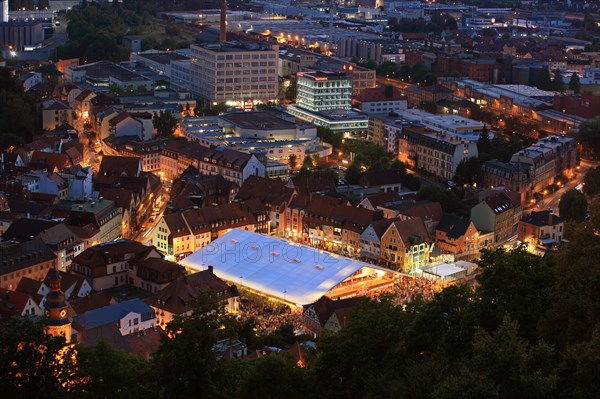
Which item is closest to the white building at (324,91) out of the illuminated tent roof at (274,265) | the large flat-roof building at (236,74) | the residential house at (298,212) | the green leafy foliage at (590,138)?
the large flat-roof building at (236,74)

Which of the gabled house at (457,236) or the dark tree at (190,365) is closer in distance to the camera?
the dark tree at (190,365)

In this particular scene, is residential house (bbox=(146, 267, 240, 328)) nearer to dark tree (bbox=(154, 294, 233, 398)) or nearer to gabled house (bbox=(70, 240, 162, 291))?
gabled house (bbox=(70, 240, 162, 291))

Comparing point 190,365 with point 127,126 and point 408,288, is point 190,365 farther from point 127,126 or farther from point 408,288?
point 127,126

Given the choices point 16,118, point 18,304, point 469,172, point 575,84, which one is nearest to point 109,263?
point 18,304

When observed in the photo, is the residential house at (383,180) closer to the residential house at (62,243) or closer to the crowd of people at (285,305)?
the crowd of people at (285,305)

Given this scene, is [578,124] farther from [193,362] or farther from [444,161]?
[193,362]

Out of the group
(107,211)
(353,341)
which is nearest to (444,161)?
(107,211)
